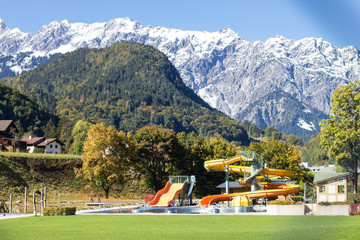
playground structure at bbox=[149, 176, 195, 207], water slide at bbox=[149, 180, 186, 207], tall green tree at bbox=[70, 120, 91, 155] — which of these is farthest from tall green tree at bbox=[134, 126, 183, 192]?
tall green tree at bbox=[70, 120, 91, 155]

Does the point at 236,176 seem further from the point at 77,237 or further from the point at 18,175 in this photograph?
the point at 77,237

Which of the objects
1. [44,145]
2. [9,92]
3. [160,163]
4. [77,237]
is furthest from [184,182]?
[9,92]

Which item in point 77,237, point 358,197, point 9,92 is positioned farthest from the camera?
point 9,92

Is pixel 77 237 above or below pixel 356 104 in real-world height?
below

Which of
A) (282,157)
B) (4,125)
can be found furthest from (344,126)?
(4,125)

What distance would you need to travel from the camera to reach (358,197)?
47812mm

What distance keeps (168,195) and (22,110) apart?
12857cm

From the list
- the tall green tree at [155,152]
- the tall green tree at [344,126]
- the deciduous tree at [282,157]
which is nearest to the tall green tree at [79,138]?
the tall green tree at [155,152]

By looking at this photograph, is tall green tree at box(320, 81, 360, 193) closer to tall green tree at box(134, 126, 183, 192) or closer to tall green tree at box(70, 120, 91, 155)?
tall green tree at box(134, 126, 183, 192)

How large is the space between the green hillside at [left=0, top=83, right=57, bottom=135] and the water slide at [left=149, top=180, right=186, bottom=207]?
4678 inches

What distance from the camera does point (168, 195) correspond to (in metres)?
51.6

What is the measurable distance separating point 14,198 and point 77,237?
4177cm

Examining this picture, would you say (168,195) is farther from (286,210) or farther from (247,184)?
(286,210)

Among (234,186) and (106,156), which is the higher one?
(106,156)
